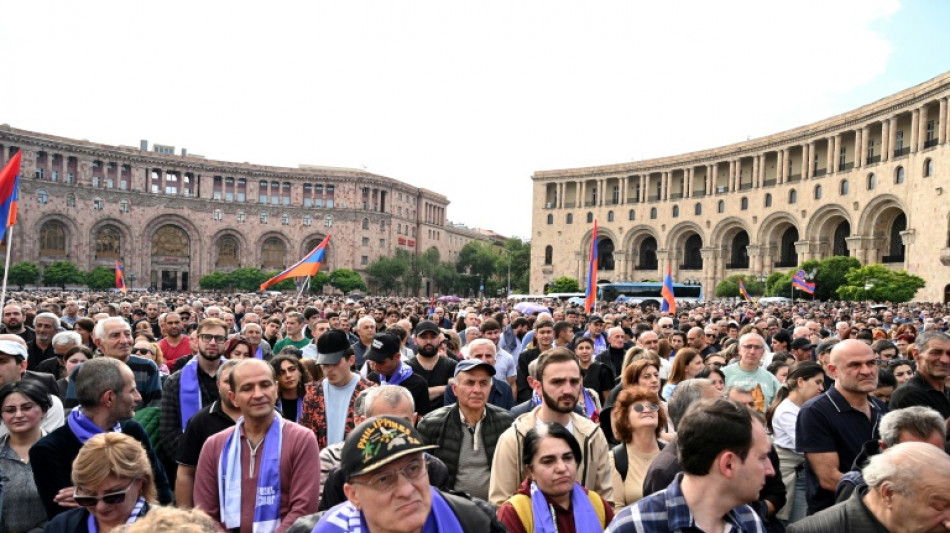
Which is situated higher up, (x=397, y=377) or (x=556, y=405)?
(x=556, y=405)

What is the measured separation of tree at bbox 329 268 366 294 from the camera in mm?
71375

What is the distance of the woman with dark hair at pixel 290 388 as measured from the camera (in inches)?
235

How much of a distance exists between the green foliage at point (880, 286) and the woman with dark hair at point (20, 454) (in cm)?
3782

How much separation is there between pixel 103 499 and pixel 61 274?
223ft

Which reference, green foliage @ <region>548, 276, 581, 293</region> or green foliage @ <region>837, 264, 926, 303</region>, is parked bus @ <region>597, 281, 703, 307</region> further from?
green foliage @ <region>837, 264, 926, 303</region>

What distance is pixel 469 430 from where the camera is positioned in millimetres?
4609

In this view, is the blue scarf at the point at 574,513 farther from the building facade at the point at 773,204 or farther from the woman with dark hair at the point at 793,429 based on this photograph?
the building facade at the point at 773,204

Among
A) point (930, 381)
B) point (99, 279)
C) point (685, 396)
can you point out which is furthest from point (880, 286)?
point (99, 279)

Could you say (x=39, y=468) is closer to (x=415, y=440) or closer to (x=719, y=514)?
(x=415, y=440)

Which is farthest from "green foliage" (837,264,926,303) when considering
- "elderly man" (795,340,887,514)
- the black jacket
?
the black jacket

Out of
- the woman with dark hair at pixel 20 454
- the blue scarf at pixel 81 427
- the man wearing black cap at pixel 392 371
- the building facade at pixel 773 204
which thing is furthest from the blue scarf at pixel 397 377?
the building facade at pixel 773 204

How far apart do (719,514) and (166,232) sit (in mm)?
79676

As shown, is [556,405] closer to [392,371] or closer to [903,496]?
[903,496]

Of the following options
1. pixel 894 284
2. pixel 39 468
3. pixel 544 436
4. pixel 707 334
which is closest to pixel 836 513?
pixel 544 436
